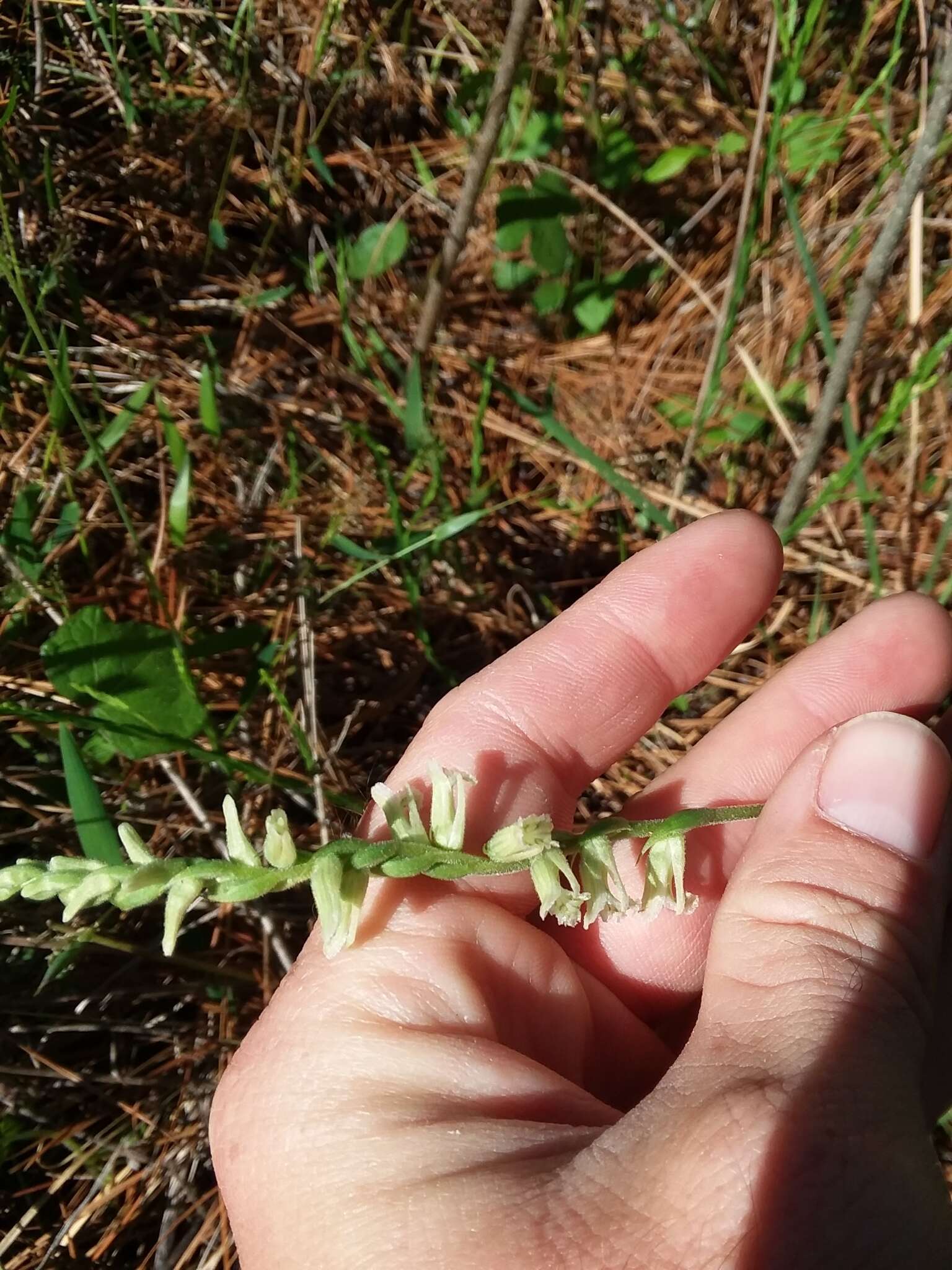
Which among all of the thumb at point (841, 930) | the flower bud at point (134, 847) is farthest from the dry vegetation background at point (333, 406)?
the thumb at point (841, 930)

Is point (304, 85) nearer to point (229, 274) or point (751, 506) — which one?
point (229, 274)

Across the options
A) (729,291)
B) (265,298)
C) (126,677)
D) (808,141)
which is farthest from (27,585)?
(808,141)

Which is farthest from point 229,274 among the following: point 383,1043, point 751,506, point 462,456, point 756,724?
point 383,1043

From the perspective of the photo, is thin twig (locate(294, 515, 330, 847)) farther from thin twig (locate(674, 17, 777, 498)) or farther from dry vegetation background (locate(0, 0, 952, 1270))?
thin twig (locate(674, 17, 777, 498))

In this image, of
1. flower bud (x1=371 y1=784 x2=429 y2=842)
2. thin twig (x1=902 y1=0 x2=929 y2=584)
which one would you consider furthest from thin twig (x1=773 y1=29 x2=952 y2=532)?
flower bud (x1=371 y1=784 x2=429 y2=842)

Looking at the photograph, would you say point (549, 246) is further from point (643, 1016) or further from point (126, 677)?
point (643, 1016)
